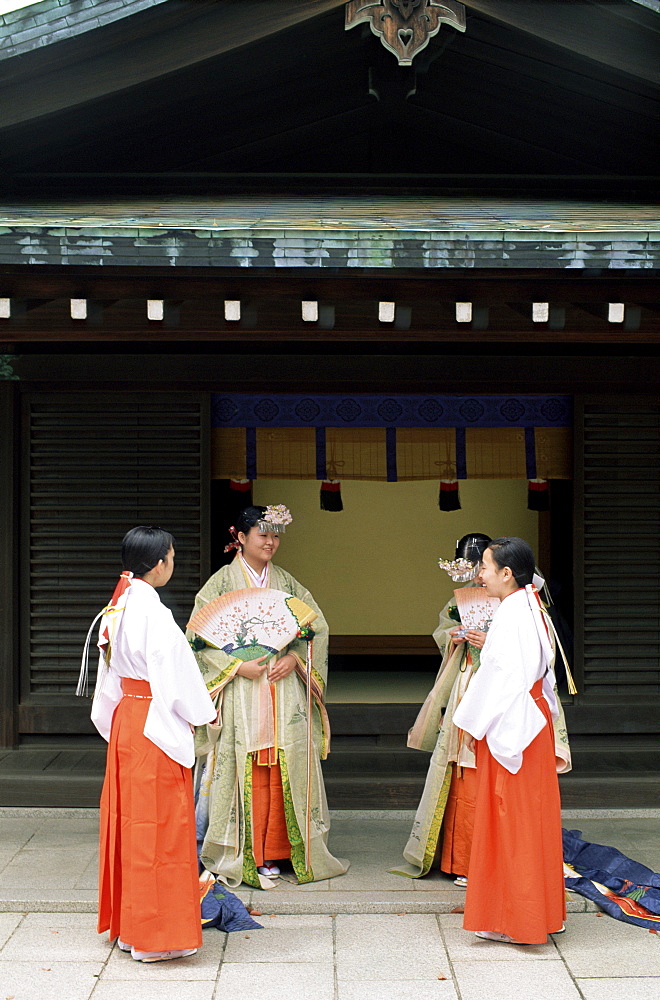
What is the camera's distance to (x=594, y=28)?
213 inches

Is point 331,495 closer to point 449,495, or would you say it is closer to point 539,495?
point 449,495

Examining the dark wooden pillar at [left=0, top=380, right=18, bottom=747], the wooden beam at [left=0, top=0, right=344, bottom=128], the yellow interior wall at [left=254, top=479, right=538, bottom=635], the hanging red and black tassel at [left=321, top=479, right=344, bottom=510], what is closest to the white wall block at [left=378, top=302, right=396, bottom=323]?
the wooden beam at [left=0, top=0, right=344, bottom=128]

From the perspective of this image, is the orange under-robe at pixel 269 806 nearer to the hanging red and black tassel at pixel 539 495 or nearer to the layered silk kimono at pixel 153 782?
the layered silk kimono at pixel 153 782

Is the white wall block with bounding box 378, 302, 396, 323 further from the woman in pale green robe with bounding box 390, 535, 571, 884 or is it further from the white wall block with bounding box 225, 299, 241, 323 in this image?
the woman in pale green robe with bounding box 390, 535, 571, 884

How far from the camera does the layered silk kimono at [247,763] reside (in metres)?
4.54

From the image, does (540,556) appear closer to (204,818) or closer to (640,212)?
(640,212)

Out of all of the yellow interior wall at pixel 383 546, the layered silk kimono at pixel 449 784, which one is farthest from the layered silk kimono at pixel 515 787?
the yellow interior wall at pixel 383 546

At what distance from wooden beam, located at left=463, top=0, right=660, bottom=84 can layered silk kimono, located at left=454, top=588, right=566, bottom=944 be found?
3486 mm

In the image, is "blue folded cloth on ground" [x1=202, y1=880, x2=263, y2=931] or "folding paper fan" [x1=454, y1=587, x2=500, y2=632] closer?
"blue folded cloth on ground" [x1=202, y1=880, x2=263, y2=931]

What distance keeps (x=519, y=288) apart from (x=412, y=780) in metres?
3.07

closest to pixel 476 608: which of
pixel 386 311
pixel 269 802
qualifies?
pixel 269 802

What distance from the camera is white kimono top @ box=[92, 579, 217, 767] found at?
3.59 meters

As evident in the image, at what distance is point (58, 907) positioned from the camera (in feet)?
13.9

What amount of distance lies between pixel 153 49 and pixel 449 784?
455 cm
